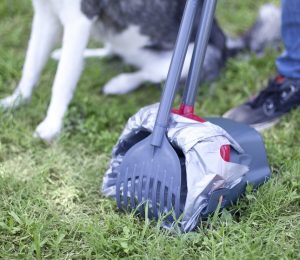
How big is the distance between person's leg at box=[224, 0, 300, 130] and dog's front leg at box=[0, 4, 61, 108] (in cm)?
112

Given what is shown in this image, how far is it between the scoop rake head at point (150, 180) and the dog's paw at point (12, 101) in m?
1.07

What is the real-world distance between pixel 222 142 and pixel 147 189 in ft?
1.19

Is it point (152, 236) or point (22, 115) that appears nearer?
point (152, 236)

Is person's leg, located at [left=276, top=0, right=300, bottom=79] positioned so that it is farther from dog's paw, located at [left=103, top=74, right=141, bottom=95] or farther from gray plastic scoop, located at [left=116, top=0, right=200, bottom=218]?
dog's paw, located at [left=103, top=74, right=141, bottom=95]

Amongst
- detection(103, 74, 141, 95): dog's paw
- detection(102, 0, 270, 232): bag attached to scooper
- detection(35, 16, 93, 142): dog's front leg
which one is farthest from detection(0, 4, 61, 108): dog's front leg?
detection(102, 0, 270, 232): bag attached to scooper

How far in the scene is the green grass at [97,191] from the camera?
2.14 m

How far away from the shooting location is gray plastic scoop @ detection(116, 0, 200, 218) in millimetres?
2199

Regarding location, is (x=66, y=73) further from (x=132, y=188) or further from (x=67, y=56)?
(x=132, y=188)

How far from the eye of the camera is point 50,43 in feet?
10.6

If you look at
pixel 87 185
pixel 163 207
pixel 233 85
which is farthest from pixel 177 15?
pixel 163 207

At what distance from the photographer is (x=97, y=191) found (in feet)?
8.54

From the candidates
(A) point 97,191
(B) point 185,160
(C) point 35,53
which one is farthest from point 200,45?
(C) point 35,53

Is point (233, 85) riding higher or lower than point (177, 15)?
lower

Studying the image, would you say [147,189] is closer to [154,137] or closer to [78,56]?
[154,137]
